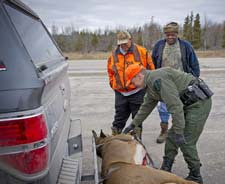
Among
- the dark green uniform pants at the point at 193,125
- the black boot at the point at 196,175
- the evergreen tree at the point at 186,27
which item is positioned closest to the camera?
the dark green uniform pants at the point at 193,125

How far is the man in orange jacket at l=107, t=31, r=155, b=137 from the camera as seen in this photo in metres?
3.94

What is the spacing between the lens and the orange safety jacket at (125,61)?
3.96 metres

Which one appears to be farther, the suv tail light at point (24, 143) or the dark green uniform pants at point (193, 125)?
the dark green uniform pants at point (193, 125)

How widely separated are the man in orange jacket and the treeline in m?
46.0

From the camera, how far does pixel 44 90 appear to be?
1566mm

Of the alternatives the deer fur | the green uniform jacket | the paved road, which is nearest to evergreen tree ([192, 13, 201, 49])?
the paved road

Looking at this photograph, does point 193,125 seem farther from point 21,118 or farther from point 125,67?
point 21,118

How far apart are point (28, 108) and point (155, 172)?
4.29ft

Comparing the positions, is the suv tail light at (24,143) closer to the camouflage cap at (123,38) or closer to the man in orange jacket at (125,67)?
the man in orange jacket at (125,67)

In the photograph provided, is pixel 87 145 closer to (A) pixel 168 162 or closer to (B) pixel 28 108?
(A) pixel 168 162

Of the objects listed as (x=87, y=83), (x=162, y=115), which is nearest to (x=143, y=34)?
(x=87, y=83)

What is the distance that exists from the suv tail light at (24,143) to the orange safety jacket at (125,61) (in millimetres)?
2549

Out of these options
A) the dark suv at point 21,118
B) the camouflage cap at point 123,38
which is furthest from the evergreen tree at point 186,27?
the dark suv at point 21,118

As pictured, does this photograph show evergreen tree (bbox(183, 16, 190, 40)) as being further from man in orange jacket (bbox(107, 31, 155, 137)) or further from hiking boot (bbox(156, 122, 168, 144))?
man in orange jacket (bbox(107, 31, 155, 137))
